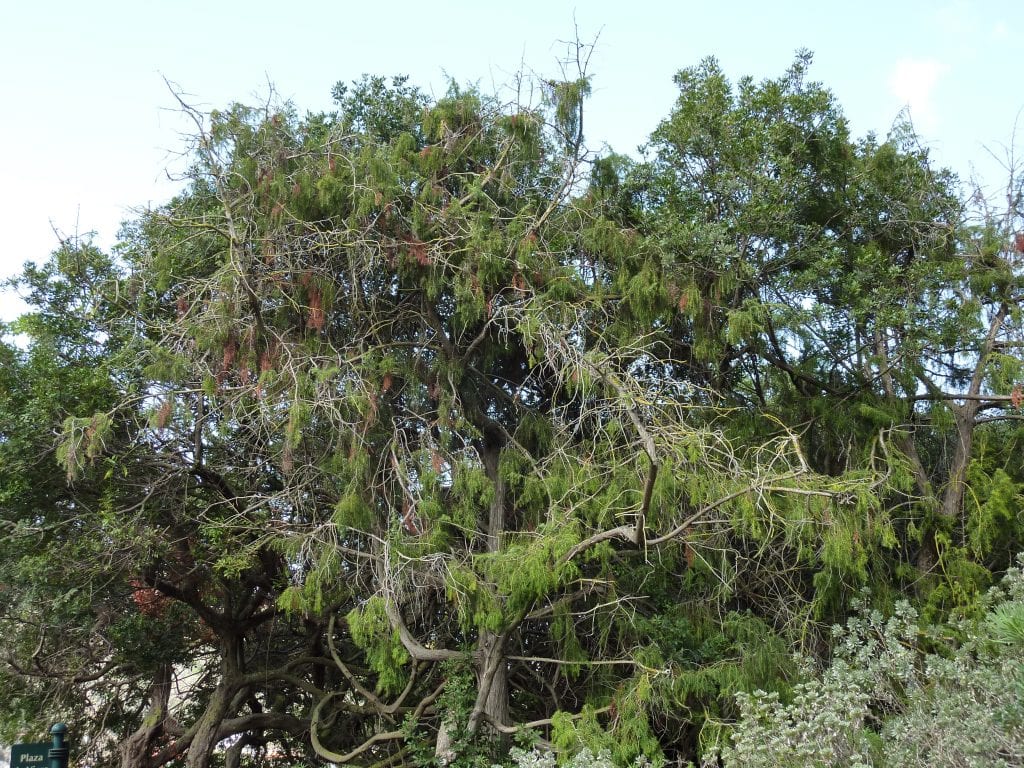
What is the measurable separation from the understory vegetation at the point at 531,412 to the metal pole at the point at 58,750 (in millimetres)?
1124

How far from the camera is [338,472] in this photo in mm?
6852

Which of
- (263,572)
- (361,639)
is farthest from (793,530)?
(263,572)

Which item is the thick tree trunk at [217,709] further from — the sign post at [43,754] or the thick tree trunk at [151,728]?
the sign post at [43,754]

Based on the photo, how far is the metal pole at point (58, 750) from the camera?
20.8 ft

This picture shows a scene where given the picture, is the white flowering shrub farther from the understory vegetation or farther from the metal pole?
the metal pole

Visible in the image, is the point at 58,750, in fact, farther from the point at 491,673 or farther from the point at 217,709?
the point at 491,673

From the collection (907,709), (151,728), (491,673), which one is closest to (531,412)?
(491,673)

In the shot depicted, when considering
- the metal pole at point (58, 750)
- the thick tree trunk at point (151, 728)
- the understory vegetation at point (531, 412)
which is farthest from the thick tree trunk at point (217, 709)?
the metal pole at point (58, 750)

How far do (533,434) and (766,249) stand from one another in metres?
2.60

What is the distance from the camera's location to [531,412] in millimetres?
7492

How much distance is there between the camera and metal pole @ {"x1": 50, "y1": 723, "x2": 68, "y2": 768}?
6352 mm

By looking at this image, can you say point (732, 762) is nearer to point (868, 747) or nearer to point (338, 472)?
point (868, 747)

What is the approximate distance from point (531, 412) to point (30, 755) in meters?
4.74

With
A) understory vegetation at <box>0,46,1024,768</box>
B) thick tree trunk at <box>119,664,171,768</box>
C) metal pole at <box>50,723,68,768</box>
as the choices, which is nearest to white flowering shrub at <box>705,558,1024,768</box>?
understory vegetation at <box>0,46,1024,768</box>
